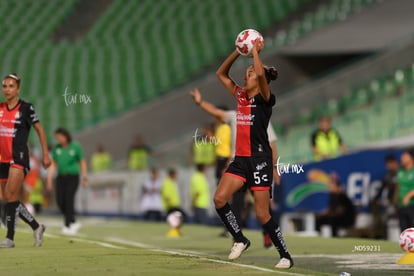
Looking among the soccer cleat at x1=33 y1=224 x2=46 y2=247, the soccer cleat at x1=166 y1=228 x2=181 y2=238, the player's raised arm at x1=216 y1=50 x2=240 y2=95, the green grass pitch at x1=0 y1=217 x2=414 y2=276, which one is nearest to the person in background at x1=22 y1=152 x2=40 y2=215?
the soccer cleat at x1=166 y1=228 x2=181 y2=238

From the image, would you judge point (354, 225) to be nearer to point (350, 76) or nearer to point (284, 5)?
point (350, 76)

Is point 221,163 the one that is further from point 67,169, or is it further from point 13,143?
point 13,143

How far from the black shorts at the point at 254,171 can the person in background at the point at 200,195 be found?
14336mm

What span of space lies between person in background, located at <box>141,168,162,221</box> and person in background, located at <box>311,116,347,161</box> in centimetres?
765

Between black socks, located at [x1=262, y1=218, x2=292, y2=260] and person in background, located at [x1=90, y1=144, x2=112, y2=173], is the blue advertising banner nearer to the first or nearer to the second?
black socks, located at [x1=262, y1=218, x2=292, y2=260]

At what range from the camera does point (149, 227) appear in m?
26.2

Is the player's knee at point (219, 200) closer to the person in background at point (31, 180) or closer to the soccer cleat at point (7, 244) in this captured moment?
the soccer cleat at point (7, 244)

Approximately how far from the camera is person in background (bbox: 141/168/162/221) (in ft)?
101

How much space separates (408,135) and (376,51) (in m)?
15.6

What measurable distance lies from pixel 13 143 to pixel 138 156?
64.9 ft

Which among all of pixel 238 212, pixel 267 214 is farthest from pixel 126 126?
pixel 267 214

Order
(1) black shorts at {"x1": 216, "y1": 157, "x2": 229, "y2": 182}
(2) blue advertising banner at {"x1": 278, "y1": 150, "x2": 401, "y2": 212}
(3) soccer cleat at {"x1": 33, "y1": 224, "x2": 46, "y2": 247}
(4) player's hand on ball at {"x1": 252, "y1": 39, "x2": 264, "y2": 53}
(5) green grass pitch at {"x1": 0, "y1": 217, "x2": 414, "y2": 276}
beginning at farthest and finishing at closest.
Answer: (2) blue advertising banner at {"x1": 278, "y1": 150, "x2": 401, "y2": 212}, (1) black shorts at {"x1": 216, "y1": 157, "x2": 229, "y2": 182}, (3) soccer cleat at {"x1": 33, "y1": 224, "x2": 46, "y2": 247}, (4) player's hand on ball at {"x1": 252, "y1": 39, "x2": 264, "y2": 53}, (5) green grass pitch at {"x1": 0, "y1": 217, "x2": 414, "y2": 276}

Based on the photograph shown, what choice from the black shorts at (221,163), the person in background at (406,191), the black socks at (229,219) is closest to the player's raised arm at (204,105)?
the black socks at (229,219)

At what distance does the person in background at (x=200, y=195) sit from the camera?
26.8 metres
